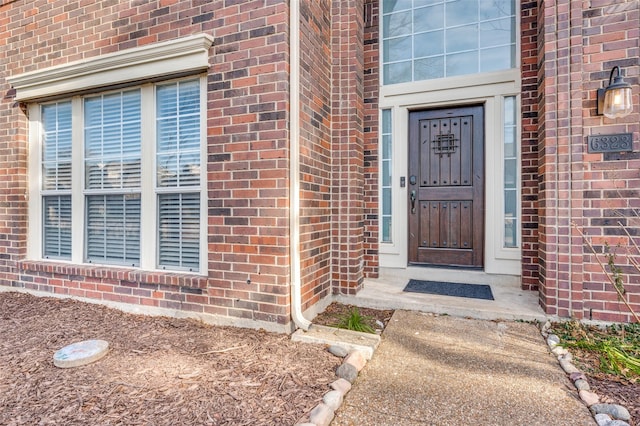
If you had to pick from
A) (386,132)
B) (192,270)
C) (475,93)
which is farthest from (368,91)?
(192,270)

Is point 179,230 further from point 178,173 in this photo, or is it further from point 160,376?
point 160,376

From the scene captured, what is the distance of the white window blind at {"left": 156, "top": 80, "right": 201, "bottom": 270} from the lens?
295cm

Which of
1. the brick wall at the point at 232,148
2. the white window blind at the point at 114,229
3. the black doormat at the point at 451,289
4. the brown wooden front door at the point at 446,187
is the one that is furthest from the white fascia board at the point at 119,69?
the black doormat at the point at 451,289

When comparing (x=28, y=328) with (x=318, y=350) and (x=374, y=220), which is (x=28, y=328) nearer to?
(x=318, y=350)

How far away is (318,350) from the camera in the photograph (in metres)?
2.31

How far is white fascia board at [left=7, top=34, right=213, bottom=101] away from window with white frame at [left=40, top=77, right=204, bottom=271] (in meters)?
0.14

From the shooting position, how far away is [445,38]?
384 cm

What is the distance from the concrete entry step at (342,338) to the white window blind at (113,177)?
177cm

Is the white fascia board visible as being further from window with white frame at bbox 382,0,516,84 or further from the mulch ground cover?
the mulch ground cover

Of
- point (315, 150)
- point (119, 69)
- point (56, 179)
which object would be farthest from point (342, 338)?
point (56, 179)

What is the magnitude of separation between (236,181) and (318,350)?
1.38 metres

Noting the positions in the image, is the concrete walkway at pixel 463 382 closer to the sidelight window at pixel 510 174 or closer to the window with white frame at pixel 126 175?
the sidelight window at pixel 510 174

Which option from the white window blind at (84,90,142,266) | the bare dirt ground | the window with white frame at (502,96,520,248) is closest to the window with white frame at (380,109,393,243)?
the window with white frame at (502,96,520,248)

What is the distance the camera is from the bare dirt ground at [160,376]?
1667 millimetres
